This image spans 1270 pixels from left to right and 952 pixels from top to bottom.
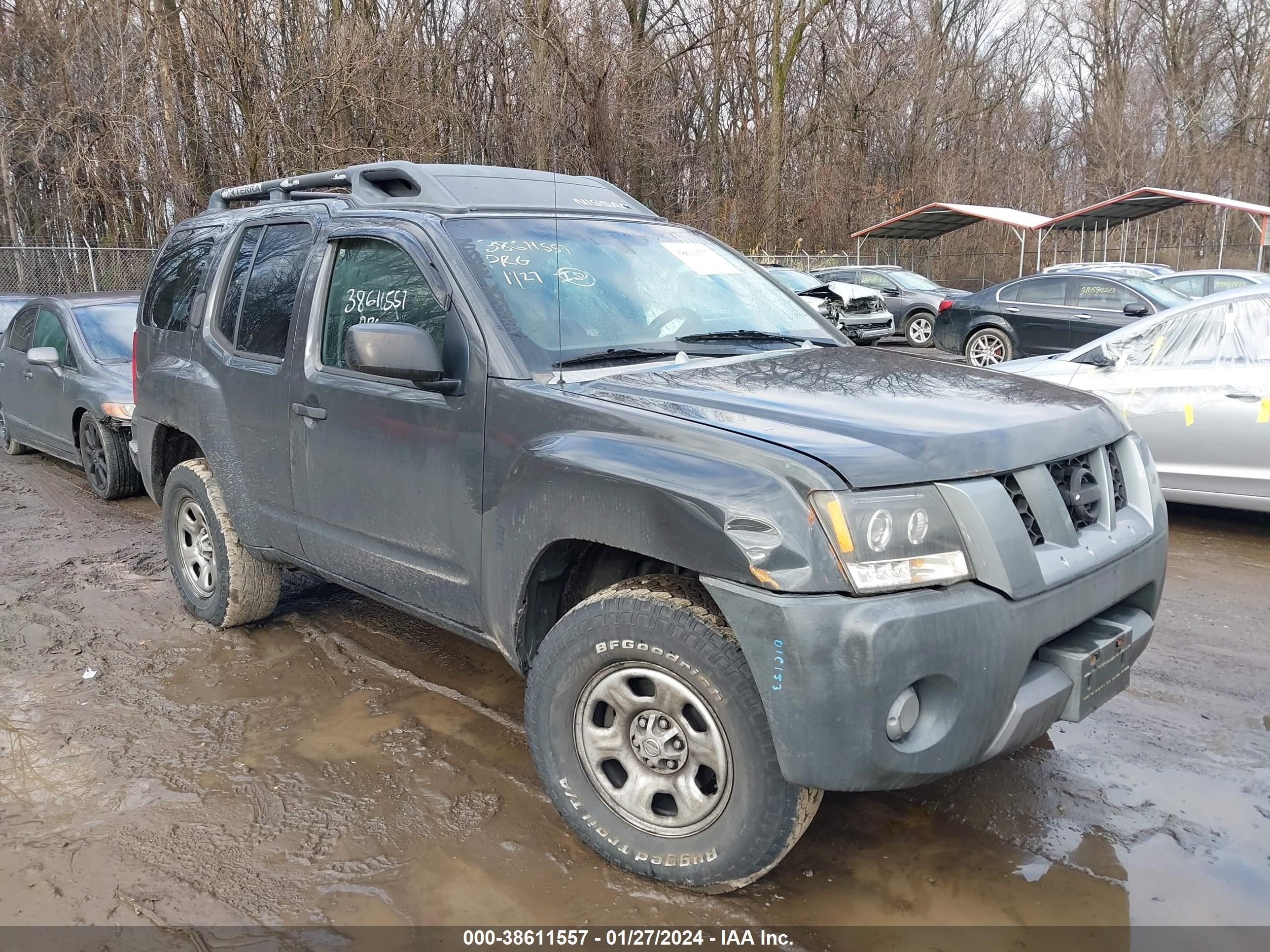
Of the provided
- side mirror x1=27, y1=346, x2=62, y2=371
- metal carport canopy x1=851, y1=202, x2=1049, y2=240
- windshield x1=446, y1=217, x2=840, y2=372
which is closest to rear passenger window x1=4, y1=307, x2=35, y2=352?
side mirror x1=27, y1=346, x2=62, y2=371

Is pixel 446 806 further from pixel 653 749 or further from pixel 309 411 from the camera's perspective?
pixel 309 411

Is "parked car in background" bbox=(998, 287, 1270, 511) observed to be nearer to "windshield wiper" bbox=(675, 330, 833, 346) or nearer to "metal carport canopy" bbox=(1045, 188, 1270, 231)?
"windshield wiper" bbox=(675, 330, 833, 346)

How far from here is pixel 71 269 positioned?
19.0 metres

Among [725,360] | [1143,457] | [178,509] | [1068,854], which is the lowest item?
[1068,854]

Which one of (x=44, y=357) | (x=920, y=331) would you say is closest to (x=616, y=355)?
(x=44, y=357)

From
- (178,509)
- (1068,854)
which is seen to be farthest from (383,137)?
(1068,854)

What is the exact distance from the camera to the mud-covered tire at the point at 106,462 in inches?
304

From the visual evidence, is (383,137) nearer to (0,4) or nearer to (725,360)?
(0,4)

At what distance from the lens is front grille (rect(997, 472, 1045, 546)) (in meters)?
2.70

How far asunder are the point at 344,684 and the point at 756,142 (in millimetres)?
30441

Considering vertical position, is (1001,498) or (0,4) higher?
(0,4)

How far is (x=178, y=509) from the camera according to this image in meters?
5.03

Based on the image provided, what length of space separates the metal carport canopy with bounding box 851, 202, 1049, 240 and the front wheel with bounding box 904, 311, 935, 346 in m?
5.13

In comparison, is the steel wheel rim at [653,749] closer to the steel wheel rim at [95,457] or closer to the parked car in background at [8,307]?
the steel wheel rim at [95,457]
